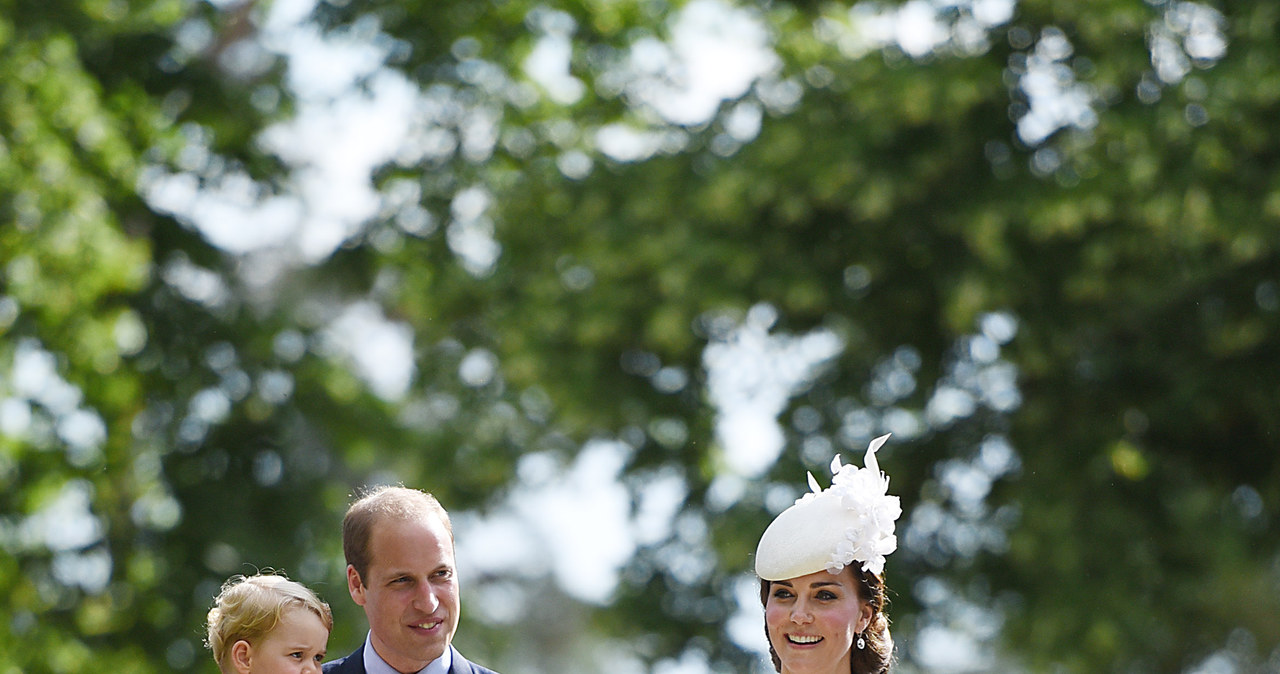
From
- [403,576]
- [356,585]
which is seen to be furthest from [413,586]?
[356,585]

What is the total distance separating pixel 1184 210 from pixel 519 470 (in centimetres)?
523

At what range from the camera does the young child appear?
358 centimetres

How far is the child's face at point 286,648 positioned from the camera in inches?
141

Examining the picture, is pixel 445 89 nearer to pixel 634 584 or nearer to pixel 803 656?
pixel 634 584

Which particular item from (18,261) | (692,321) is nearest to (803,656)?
(692,321)

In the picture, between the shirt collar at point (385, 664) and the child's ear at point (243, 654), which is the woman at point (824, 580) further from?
the child's ear at point (243, 654)

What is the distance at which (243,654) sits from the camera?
3.60m

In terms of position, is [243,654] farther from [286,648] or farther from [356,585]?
[356,585]

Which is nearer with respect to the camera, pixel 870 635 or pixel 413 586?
pixel 413 586

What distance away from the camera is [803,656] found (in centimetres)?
384

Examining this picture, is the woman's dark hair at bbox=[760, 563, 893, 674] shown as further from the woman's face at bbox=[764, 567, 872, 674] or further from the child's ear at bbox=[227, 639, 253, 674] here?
the child's ear at bbox=[227, 639, 253, 674]

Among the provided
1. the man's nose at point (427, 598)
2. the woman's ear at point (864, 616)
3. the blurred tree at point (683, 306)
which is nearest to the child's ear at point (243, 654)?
the man's nose at point (427, 598)

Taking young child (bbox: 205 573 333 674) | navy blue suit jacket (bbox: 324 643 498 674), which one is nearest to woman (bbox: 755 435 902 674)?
navy blue suit jacket (bbox: 324 643 498 674)

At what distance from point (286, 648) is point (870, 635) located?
4.73ft
